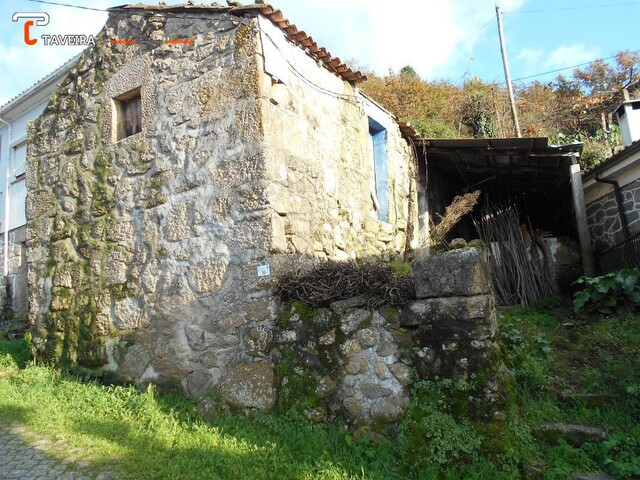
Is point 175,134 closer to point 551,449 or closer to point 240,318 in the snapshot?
point 240,318

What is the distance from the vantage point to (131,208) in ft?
17.3

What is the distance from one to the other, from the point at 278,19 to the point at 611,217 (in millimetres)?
6884

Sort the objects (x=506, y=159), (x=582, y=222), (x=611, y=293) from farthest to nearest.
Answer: (x=506, y=159)
(x=582, y=222)
(x=611, y=293)

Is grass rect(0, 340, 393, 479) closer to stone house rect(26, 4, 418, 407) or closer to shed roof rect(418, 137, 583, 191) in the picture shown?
stone house rect(26, 4, 418, 407)

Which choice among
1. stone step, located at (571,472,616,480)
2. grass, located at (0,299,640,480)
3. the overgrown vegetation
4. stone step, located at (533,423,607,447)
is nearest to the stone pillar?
grass, located at (0,299,640,480)

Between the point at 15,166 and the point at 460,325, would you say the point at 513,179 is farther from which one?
the point at 15,166

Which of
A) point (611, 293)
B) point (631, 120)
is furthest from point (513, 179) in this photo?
point (611, 293)

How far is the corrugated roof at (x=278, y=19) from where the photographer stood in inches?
182

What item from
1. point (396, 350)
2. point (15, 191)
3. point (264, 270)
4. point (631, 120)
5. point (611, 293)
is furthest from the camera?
point (15, 191)

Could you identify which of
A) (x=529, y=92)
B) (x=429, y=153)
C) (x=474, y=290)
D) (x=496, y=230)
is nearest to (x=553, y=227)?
(x=496, y=230)

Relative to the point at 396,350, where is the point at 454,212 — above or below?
above

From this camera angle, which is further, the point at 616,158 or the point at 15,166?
the point at 15,166

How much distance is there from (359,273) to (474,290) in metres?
1.04

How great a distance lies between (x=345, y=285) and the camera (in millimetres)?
3951
